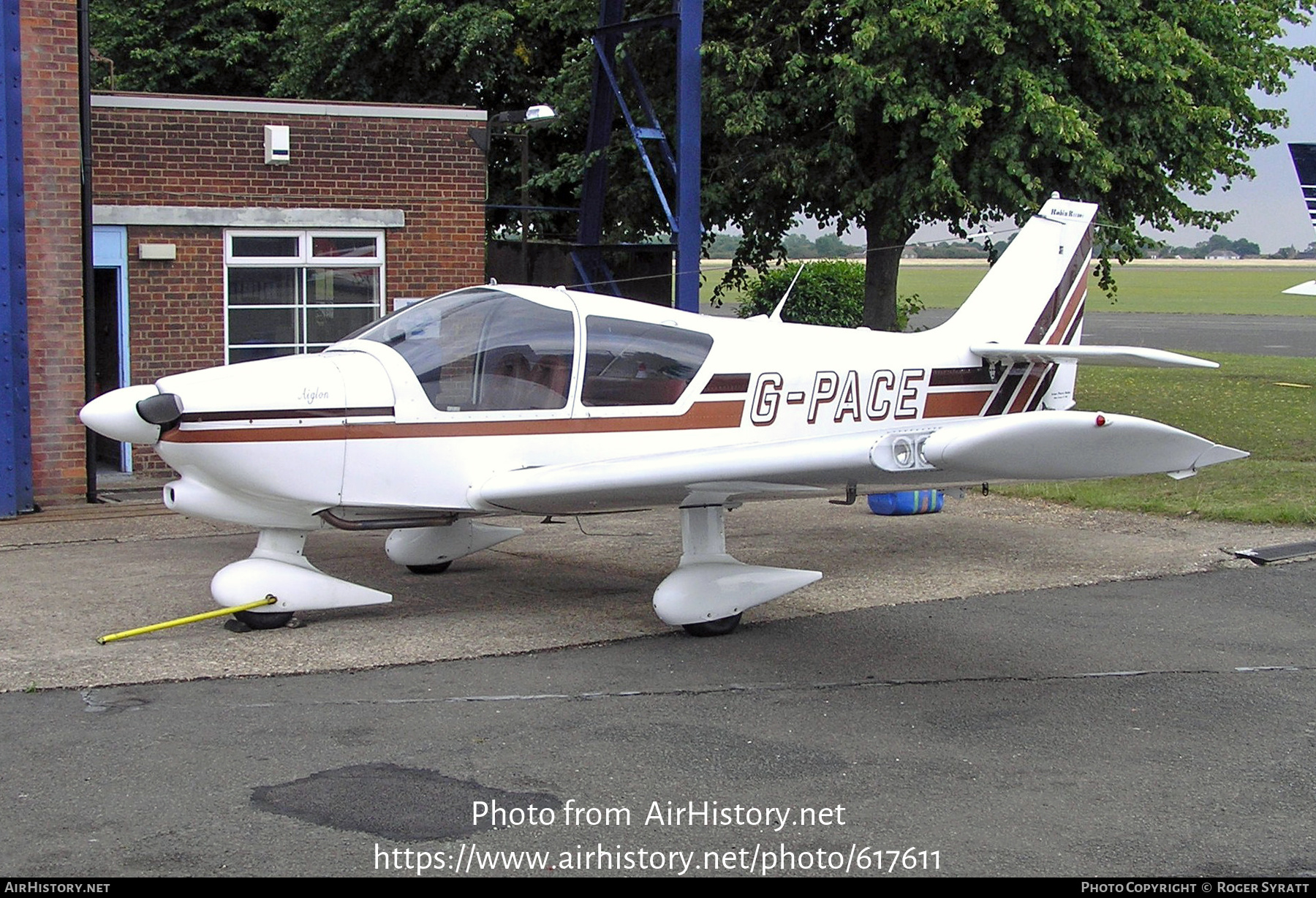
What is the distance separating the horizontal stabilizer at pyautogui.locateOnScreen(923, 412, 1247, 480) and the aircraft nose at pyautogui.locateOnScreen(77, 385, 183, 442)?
3652 mm

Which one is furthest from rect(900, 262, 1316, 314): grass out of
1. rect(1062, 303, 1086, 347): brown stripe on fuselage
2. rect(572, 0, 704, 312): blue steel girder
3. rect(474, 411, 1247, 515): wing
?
rect(474, 411, 1247, 515): wing

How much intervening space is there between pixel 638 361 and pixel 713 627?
1545 mm

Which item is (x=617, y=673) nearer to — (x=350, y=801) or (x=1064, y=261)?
(x=350, y=801)

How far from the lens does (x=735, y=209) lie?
679 inches

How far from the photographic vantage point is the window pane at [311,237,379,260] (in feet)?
43.5

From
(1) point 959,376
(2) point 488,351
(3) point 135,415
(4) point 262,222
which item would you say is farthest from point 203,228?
(1) point 959,376

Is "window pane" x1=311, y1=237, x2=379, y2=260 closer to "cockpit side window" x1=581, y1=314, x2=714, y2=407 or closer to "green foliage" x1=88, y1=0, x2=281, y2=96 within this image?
"cockpit side window" x1=581, y1=314, x2=714, y2=407

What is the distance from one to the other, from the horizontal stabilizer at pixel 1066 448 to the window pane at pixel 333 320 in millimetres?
8724

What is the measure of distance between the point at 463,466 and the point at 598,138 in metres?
7.78

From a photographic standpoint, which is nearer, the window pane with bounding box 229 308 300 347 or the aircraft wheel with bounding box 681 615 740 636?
the aircraft wheel with bounding box 681 615 740 636

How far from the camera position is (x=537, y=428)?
24.8 ft

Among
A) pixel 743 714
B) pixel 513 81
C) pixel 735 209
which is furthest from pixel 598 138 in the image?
pixel 743 714

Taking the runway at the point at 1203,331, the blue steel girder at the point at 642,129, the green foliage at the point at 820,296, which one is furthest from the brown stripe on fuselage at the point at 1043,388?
the runway at the point at 1203,331

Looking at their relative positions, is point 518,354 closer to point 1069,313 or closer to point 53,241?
point 1069,313
